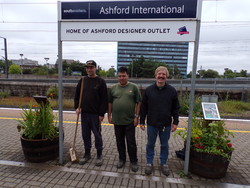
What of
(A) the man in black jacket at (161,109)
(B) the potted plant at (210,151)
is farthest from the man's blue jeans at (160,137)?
(B) the potted plant at (210,151)

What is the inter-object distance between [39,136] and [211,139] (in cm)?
352

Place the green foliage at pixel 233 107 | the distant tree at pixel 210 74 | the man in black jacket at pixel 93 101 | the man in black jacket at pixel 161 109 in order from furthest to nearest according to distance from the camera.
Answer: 1. the distant tree at pixel 210 74
2. the green foliage at pixel 233 107
3. the man in black jacket at pixel 93 101
4. the man in black jacket at pixel 161 109

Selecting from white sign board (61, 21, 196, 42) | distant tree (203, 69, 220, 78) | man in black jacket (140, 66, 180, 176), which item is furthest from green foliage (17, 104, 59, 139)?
distant tree (203, 69, 220, 78)

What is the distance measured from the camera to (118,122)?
128 inches

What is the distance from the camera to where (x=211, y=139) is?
3.22 m

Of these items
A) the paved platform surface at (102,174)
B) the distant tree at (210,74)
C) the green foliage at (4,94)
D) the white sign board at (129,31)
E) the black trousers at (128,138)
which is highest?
the distant tree at (210,74)

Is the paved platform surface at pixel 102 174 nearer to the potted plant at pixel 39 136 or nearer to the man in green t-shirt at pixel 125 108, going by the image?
the potted plant at pixel 39 136

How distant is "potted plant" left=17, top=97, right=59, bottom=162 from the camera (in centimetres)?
344

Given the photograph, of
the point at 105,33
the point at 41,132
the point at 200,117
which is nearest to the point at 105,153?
the point at 41,132

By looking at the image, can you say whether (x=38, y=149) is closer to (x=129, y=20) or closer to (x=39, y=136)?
(x=39, y=136)

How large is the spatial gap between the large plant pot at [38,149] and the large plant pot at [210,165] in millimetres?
2949

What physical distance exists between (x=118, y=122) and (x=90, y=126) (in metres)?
0.70

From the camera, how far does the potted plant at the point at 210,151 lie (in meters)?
3.02

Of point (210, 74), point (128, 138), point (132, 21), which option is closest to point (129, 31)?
point (132, 21)
